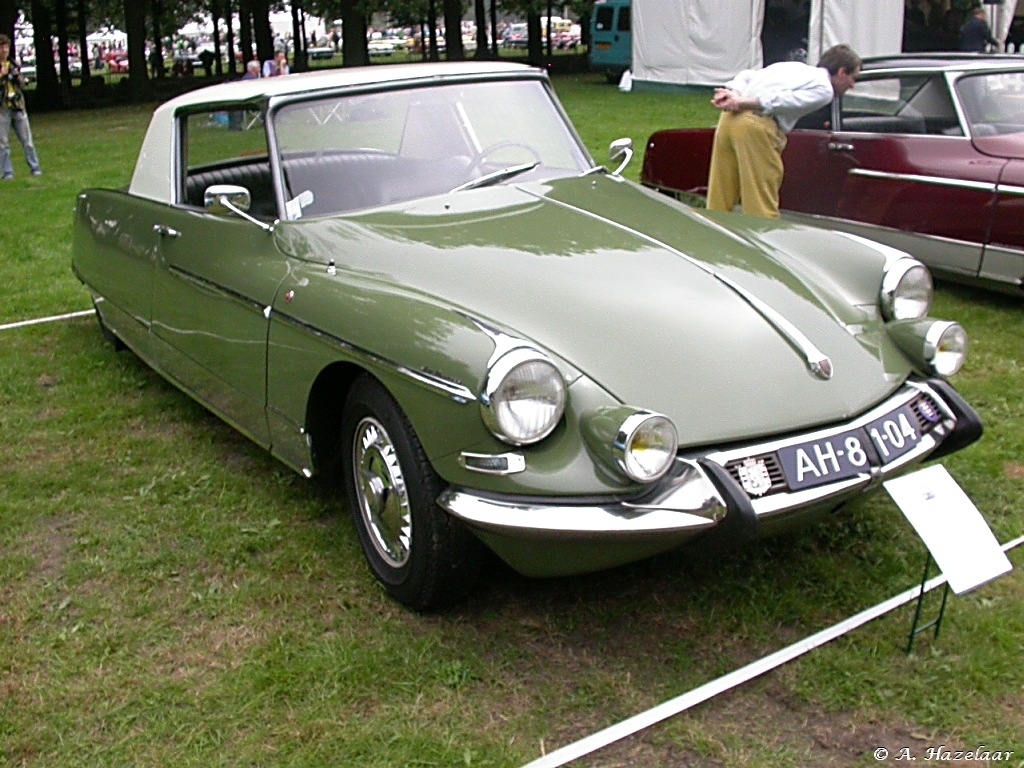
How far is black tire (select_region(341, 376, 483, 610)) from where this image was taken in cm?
309

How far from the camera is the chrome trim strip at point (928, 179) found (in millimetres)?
6172

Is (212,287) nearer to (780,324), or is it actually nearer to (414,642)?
(414,642)

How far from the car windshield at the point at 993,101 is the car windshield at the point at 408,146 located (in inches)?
126

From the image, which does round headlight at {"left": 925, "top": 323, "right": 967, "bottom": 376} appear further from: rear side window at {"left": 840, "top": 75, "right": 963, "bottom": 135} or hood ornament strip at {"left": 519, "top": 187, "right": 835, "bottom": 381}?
rear side window at {"left": 840, "top": 75, "right": 963, "bottom": 135}

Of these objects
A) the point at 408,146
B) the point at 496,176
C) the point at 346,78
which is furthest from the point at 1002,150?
the point at 346,78

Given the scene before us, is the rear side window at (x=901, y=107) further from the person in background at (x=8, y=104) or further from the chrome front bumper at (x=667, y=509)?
the person in background at (x=8, y=104)

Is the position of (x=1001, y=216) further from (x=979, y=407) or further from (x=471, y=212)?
(x=471, y=212)

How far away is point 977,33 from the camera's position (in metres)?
17.5

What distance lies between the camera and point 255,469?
4.51 m

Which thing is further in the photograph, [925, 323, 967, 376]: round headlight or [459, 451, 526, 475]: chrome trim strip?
[925, 323, 967, 376]: round headlight

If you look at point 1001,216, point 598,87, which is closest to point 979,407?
point 1001,216

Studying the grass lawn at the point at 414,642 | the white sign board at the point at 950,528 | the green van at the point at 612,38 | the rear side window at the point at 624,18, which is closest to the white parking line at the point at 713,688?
the grass lawn at the point at 414,642

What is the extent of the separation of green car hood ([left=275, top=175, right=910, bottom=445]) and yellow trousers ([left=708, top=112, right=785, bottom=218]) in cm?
232

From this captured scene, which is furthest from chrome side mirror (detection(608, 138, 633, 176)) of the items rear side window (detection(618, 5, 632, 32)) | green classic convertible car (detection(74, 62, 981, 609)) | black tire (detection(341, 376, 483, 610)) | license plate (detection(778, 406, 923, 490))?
rear side window (detection(618, 5, 632, 32))
